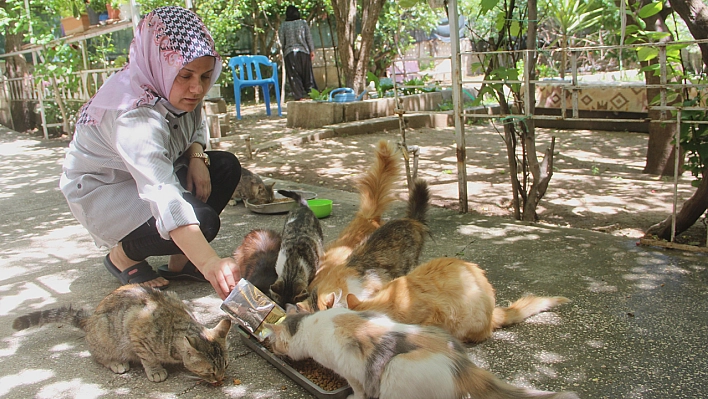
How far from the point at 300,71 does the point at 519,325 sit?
1172 centimetres

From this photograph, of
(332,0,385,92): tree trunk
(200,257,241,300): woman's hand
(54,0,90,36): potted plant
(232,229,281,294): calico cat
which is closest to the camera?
(200,257,241,300): woman's hand

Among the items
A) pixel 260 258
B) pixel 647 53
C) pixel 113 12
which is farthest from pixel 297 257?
pixel 113 12

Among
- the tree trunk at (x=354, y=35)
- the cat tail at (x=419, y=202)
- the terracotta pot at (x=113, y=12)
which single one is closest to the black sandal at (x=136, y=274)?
the cat tail at (x=419, y=202)

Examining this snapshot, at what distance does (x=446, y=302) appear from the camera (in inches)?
105

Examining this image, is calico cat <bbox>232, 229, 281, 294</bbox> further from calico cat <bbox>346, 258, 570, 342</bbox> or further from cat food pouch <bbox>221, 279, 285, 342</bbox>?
calico cat <bbox>346, 258, 570, 342</bbox>

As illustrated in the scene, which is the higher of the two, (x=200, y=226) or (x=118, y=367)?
(x=200, y=226)

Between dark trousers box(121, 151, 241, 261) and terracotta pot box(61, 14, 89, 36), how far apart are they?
651 cm

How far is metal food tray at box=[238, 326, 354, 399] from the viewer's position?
7.54 feet

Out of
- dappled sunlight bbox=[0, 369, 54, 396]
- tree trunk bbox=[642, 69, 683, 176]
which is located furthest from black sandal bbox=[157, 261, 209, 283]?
tree trunk bbox=[642, 69, 683, 176]

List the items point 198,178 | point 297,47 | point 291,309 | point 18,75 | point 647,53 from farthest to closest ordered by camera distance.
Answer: point 297,47
point 18,75
point 647,53
point 198,178
point 291,309

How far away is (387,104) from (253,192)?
6.29 meters

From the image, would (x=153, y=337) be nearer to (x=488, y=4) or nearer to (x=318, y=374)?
(x=318, y=374)

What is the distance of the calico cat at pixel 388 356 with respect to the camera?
6.70ft

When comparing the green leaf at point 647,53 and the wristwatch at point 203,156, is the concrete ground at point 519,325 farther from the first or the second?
the green leaf at point 647,53
